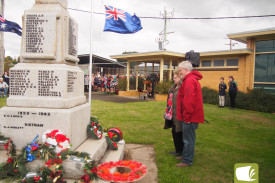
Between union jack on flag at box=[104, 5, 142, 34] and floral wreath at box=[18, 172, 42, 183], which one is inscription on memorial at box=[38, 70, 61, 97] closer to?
floral wreath at box=[18, 172, 42, 183]

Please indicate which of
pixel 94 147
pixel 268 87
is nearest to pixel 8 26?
pixel 94 147

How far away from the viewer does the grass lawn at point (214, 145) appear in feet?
12.3

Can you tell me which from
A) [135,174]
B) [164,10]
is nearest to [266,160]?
[135,174]

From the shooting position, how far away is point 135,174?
9.96 feet

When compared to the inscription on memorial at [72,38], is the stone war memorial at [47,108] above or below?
below

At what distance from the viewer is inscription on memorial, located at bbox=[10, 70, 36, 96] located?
3568mm

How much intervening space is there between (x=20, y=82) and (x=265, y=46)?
15241mm

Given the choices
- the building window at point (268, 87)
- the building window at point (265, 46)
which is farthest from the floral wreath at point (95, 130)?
the building window at point (265, 46)

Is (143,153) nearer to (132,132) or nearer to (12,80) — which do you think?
(132,132)

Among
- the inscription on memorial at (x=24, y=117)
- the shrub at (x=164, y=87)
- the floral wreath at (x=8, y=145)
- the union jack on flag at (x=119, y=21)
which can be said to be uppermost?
the union jack on flag at (x=119, y=21)

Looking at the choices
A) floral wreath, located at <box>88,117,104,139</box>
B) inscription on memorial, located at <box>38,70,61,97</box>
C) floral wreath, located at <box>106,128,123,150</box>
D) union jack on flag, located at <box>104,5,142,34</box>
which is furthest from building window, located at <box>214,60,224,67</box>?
inscription on memorial, located at <box>38,70,61,97</box>

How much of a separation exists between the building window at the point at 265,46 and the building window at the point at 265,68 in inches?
13.9

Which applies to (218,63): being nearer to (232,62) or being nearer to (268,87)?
(232,62)

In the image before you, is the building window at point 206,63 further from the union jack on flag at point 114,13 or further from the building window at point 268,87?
the union jack on flag at point 114,13
